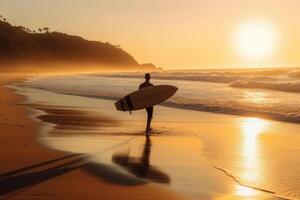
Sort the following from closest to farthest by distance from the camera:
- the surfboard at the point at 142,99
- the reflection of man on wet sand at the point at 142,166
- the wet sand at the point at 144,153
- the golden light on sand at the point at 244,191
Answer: the golden light on sand at the point at 244,191, the wet sand at the point at 144,153, the reflection of man on wet sand at the point at 142,166, the surfboard at the point at 142,99

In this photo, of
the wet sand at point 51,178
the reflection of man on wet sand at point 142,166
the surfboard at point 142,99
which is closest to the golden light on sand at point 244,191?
the wet sand at point 51,178

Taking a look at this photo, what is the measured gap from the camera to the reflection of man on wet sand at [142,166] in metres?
8.43

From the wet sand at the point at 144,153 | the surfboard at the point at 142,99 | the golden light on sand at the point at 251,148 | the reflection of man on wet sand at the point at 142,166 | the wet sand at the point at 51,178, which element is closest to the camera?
the wet sand at the point at 51,178

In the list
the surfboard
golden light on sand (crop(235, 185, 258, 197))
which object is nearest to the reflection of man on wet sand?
golden light on sand (crop(235, 185, 258, 197))

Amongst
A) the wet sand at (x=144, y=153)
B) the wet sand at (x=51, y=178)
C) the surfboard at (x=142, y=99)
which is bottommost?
the wet sand at (x=51, y=178)

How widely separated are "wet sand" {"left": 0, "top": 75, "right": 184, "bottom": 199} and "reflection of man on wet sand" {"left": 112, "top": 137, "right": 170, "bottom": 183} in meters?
0.58

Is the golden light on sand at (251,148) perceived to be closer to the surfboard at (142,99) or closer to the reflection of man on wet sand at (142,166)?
the reflection of man on wet sand at (142,166)

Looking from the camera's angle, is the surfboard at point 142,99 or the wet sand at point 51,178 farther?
the surfboard at point 142,99

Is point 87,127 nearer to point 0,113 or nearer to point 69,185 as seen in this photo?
point 0,113

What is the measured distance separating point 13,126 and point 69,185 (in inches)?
279

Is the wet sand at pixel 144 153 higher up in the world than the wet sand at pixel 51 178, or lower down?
higher up

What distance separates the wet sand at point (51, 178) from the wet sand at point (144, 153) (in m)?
0.03

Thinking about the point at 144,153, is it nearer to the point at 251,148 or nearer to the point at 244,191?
the point at 251,148

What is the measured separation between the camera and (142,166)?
9375 millimetres
